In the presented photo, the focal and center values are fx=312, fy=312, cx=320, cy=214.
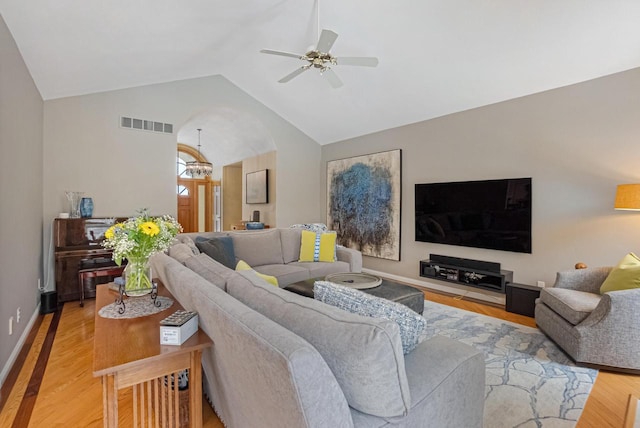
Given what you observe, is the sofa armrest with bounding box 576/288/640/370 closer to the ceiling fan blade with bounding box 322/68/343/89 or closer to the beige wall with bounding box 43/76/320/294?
the ceiling fan blade with bounding box 322/68/343/89

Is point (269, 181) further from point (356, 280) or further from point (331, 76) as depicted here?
point (356, 280)

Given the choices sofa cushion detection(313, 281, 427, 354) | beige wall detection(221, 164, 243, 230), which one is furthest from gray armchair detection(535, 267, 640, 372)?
beige wall detection(221, 164, 243, 230)

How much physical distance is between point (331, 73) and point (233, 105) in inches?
115

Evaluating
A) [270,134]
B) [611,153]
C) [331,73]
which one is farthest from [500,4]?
[270,134]

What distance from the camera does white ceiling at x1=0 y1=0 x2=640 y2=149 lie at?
9.26 feet

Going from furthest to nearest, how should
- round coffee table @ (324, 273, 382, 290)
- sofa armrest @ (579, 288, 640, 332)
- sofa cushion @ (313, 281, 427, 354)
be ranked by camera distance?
round coffee table @ (324, 273, 382, 290) → sofa armrest @ (579, 288, 640, 332) → sofa cushion @ (313, 281, 427, 354)

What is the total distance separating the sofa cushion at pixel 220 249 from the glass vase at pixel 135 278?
1433 millimetres

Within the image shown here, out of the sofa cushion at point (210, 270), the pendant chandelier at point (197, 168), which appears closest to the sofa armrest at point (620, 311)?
the sofa cushion at point (210, 270)

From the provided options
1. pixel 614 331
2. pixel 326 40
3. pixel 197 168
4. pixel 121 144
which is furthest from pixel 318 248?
pixel 197 168

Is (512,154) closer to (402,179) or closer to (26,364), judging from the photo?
(402,179)

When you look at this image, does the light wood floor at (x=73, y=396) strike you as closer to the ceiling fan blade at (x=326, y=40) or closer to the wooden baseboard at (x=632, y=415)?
the wooden baseboard at (x=632, y=415)

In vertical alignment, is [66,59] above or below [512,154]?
above

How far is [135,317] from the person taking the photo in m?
1.69

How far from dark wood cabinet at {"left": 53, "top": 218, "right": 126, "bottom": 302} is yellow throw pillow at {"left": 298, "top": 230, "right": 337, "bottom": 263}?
8.72 ft
